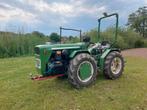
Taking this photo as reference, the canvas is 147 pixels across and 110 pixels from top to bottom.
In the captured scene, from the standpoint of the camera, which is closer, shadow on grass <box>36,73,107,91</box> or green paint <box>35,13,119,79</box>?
green paint <box>35,13,119,79</box>

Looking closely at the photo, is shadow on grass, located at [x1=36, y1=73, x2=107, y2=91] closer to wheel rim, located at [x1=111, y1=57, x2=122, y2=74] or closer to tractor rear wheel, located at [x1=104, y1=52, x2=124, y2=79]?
tractor rear wheel, located at [x1=104, y1=52, x2=124, y2=79]

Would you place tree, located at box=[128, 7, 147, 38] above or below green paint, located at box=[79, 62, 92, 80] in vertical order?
above

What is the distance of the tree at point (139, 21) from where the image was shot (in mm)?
29644

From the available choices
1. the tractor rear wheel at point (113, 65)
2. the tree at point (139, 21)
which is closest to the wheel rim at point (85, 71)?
the tractor rear wheel at point (113, 65)

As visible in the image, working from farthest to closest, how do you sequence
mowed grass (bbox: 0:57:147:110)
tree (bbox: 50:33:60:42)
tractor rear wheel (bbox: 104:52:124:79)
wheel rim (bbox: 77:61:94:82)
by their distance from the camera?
tractor rear wheel (bbox: 104:52:124:79)
tree (bbox: 50:33:60:42)
wheel rim (bbox: 77:61:94:82)
mowed grass (bbox: 0:57:147:110)

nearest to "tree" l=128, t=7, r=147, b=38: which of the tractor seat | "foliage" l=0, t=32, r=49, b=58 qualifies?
"foliage" l=0, t=32, r=49, b=58

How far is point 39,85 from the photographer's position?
5.20m

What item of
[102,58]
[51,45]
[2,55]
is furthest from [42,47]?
[2,55]

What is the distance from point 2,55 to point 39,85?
828 cm

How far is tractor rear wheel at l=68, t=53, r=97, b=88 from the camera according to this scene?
4656mm

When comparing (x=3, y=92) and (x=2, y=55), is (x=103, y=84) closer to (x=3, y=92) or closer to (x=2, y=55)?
(x=3, y=92)

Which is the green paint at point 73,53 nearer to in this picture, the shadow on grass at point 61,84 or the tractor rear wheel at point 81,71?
the tractor rear wheel at point 81,71

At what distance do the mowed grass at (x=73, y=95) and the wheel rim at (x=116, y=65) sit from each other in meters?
0.26

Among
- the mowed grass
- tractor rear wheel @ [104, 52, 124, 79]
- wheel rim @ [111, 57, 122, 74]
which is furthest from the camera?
wheel rim @ [111, 57, 122, 74]
